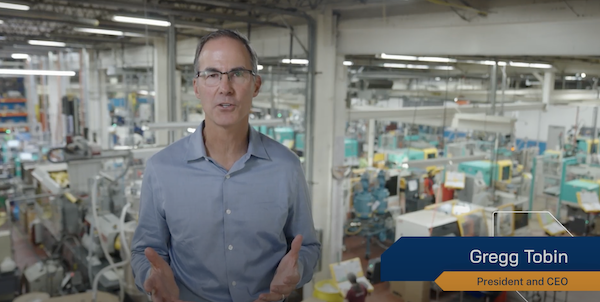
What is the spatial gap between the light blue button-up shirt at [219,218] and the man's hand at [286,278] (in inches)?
3.3

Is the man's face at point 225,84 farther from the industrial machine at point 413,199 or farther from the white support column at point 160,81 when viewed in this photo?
the industrial machine at point 413,199

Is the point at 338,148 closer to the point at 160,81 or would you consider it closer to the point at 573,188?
the point at 160,81

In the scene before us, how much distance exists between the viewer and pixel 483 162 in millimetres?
9977

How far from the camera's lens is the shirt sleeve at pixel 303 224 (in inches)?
54.9

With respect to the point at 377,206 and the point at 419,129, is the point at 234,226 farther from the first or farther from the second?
the point at 419,129

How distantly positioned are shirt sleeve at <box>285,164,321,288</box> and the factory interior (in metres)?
0.43

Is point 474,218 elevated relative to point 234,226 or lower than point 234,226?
lower

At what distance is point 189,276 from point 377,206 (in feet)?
26.5

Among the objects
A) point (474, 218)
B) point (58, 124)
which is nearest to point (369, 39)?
point (474, 218)

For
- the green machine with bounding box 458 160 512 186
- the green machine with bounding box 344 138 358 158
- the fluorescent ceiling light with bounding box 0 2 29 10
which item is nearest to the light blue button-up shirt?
the fluorescent ceiling light with bounding box 0 2 29 10

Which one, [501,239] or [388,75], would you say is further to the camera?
[388,75]

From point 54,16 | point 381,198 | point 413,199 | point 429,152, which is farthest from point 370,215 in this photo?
point 54,16

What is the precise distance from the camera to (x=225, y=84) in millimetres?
1249

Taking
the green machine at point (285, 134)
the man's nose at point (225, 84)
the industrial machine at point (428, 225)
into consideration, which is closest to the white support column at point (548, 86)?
the industrial machine at point (428, 225)
